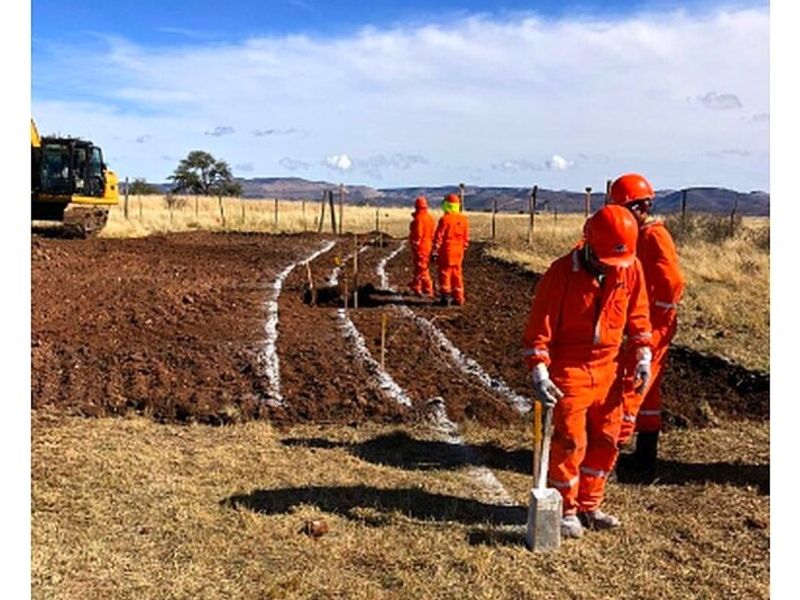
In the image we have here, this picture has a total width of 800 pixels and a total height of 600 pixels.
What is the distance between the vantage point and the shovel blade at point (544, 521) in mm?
4785

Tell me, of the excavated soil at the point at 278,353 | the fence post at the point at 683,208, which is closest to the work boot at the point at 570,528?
the excavated soil at the point at 278,353

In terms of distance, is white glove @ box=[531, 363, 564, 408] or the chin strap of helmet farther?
the chin strap of helmet

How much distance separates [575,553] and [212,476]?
2595mm

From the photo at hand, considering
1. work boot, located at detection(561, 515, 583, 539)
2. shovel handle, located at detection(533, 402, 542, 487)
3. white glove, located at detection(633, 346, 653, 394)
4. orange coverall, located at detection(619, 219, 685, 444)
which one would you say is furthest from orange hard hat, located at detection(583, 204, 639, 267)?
work boot, located at detection(561, 515, 583, 539)

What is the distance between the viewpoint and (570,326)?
15.9 feet

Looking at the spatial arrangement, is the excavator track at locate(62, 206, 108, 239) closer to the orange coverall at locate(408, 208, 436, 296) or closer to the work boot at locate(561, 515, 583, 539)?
the orange coverall at locate(408, 208, 436, 296)

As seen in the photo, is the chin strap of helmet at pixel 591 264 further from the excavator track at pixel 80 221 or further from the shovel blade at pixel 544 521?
the excavator track at pixel 80 221

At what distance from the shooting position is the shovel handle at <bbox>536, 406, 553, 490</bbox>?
478 cm

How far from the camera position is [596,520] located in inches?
205

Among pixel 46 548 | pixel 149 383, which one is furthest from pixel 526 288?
pixel 46 548

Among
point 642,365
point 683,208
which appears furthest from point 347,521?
point 683,208

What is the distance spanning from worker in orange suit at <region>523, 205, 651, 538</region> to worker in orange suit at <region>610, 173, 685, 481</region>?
734 millimetres

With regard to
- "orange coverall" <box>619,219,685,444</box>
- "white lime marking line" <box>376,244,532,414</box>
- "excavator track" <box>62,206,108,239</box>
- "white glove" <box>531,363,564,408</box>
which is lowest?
"white lime marking line" <box>376,244,532,414</box>

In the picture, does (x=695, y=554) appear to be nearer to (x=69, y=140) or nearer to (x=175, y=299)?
(x=175, y=299)
